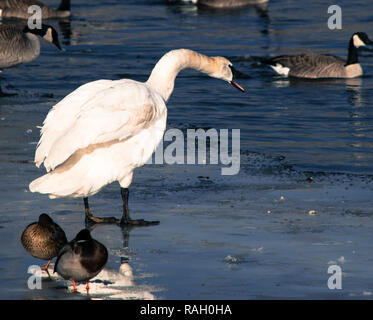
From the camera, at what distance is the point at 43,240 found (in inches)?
242

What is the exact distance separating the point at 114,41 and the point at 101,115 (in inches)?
574

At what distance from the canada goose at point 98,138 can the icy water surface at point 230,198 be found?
0.41m

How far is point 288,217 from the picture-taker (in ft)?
24.5

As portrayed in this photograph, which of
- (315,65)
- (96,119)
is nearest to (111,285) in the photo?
(96,119)

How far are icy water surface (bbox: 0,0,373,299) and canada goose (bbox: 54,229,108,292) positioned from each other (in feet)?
0.42

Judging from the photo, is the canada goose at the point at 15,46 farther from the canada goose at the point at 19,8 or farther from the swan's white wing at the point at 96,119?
the canada goose at the point at 19,8

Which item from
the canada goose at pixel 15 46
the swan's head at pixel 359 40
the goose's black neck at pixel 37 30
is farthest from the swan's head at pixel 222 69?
the swan's head at pixel 359 40

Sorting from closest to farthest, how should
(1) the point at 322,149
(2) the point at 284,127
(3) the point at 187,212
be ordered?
1. (3) the point at 187,212
2. (1) the point at 322,149
3. (2) the point at 284,127

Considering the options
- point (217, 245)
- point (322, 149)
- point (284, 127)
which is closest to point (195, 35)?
point (284, 127)

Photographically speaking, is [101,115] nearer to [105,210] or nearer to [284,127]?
[105,210]

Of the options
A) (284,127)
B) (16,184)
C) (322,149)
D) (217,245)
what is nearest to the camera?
Answer: (217,245)

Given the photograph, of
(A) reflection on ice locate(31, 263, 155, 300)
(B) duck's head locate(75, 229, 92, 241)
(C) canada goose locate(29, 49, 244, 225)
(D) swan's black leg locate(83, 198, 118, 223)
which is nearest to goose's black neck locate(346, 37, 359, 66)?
(C) canada goose locate(29, 49, 244, 225)

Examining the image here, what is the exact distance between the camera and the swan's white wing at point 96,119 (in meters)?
6.94

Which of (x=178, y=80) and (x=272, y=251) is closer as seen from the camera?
(x=272, y=251)
